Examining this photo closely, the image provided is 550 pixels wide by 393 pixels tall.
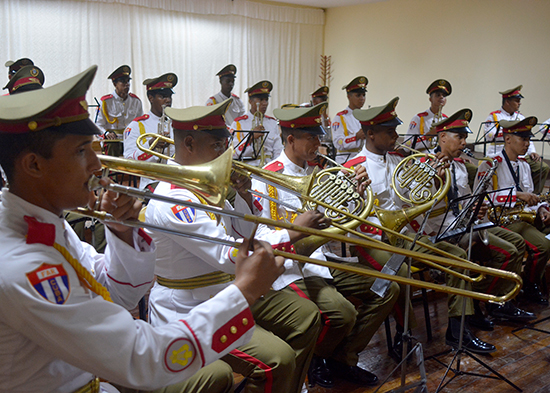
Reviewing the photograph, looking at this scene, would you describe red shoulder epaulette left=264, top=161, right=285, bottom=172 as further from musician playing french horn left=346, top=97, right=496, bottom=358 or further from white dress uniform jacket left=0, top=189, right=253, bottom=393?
white dress uniform jacket left=0, top=189, right=253, bottom=393

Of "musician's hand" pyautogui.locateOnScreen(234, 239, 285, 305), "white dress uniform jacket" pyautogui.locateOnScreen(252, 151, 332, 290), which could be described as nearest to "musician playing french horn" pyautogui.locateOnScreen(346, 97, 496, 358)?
"white dress uniform jacket" pyautogui.locateOnScreen(252, 151, 332, 290)

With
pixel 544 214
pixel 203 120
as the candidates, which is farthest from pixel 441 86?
pixel 203 120

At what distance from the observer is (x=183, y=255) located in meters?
1.87

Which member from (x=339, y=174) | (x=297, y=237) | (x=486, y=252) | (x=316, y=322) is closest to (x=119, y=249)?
(x=297, y=237)

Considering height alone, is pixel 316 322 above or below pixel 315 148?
below

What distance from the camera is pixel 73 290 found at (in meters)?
1.04

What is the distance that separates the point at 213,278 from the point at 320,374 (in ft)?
3.36

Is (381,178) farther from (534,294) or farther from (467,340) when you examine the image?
(534,294)

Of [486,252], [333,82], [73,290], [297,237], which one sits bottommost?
[486,252]

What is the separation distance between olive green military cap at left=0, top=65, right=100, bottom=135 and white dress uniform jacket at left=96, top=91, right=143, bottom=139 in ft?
18.5

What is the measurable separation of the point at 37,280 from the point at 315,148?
7.04ft

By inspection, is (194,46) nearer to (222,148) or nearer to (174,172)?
(222,148)

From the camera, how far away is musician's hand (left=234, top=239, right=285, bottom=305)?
3.76ft

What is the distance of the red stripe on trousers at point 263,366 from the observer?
5.70 feet
